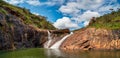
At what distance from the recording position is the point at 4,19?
242 ft

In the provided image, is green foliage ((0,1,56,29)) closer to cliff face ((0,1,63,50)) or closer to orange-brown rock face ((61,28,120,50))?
cliff face ((0,1,63,50))

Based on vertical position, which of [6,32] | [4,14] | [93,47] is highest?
[4,14]

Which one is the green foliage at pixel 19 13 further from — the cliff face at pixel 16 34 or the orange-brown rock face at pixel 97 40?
the orange-brown rock face at pixel 97 40

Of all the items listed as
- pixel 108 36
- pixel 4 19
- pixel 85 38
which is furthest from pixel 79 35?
pixel 4 19

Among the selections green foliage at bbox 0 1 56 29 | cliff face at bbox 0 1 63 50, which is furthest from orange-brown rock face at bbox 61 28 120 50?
green foliage at bbox 0 1 56 29

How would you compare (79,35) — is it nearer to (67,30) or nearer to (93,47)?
(93,47)

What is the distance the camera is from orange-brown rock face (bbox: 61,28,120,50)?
64.0m

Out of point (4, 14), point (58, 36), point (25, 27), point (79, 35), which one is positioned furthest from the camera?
point (58, 36)

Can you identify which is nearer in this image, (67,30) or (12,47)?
(12,47)

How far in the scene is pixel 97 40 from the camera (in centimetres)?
6519

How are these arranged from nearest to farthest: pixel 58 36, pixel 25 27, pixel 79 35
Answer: pixel 79 35, pixel 25 27, pixel 58 36

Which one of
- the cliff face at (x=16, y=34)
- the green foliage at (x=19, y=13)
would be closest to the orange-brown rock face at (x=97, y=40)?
the cliff face at (x=16, y=34)

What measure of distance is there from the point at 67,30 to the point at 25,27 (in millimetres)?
18087

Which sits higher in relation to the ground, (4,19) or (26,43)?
(4,19)
